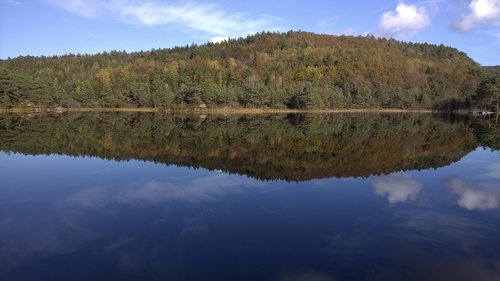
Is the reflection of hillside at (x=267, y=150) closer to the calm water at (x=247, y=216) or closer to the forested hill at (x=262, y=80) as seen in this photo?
the calm water at (x=247, y=216)

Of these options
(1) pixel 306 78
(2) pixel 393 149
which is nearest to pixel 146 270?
(2) pixel 393 149

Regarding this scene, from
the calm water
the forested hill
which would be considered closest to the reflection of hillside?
the calm water

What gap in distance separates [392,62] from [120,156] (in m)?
120

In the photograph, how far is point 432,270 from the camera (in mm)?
9172

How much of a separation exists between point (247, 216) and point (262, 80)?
97.6 meters

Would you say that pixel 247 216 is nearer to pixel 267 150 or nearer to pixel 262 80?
pixel 267 150

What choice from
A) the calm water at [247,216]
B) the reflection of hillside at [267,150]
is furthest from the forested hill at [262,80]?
the calm water at [247,216]

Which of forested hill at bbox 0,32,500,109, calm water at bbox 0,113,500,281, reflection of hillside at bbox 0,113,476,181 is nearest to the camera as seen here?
calm water at bbox 0,113,500,281

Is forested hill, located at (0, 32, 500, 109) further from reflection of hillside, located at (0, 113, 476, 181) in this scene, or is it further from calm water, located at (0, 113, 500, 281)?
calm water, located at (0, 113, 500, 281)

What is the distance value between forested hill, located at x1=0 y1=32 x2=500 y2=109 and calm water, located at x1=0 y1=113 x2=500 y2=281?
2618 inches

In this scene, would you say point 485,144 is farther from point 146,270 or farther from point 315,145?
point 146,270

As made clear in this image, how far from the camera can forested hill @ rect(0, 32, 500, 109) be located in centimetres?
9162

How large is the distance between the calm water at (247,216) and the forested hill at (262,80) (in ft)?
218

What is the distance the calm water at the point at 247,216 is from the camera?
9.27 meters
